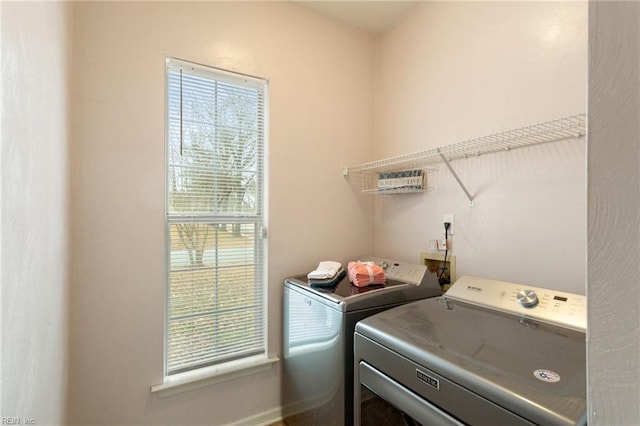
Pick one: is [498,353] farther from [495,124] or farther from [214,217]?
[214,217]

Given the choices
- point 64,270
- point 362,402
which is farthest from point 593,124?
point 64,270

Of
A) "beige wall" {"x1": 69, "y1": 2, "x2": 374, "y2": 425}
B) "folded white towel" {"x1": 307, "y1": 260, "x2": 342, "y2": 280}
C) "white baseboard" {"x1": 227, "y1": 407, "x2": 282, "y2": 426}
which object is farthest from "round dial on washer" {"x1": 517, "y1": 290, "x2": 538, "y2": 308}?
"white baseboard" {"x1": 227, "y1": 407, "x2": 282, "y2": 426}

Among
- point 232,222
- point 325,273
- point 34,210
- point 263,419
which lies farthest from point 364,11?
point 263,419

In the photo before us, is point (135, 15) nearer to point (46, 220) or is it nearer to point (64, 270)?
point (46, 220)

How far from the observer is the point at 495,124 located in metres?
1.64

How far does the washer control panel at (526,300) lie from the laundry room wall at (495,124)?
0.51 feet

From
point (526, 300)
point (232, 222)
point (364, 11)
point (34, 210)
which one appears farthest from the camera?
point (364, 11)

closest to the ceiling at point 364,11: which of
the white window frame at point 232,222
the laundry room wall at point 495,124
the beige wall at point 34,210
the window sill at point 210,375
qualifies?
the laundry room wall at point 495,124

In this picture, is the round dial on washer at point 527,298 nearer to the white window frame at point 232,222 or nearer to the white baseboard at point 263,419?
the white window frame at point 232,222

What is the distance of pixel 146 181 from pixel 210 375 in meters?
1.15

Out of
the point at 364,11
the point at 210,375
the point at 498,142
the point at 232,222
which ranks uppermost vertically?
the point at 364,11

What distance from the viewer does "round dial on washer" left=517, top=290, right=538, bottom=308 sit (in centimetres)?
128

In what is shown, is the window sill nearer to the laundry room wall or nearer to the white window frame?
the white window frame

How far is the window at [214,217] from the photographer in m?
1.76
